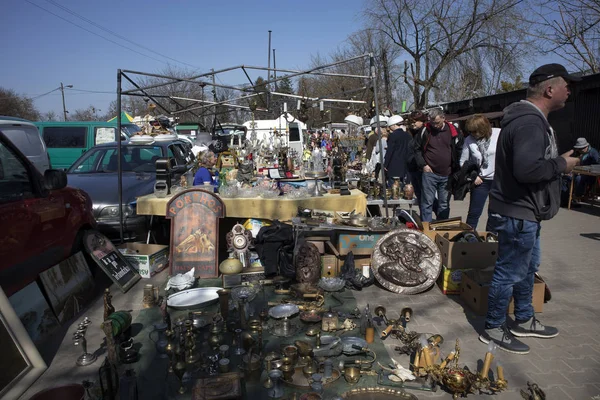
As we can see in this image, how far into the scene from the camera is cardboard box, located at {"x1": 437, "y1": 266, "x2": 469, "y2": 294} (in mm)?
4781

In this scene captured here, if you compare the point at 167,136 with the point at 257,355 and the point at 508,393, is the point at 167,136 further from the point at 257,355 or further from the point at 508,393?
the point at 508,393

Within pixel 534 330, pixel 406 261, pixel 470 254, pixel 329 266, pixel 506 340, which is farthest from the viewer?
pixel 329 266

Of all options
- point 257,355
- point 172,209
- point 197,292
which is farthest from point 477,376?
point 172,209

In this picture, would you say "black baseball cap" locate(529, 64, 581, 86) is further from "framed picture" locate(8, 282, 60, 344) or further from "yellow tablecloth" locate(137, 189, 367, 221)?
"framed picture" locate(8, 282, 60, 344)

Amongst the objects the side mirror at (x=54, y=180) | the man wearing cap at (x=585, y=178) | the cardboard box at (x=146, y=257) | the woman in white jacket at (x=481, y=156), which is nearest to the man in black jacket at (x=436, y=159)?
the woman in white jacket at (x=481, y=156)

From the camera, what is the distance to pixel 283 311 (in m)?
4.27

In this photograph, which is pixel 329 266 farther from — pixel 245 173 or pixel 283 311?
pixel 245 173

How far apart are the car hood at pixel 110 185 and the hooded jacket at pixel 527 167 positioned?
5402 millimetres

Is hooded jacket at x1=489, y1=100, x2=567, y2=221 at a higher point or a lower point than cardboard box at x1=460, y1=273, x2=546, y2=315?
higher

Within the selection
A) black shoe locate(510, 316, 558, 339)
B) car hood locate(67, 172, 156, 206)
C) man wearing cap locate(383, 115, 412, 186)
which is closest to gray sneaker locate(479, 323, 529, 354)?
black shoe locate(510, 316, 558, 339)

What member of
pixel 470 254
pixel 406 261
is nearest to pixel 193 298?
pixel 406 261

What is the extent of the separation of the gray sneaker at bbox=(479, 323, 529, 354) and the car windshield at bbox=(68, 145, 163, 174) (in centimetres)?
664

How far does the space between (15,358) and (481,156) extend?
5.77m

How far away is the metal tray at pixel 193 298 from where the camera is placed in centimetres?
444
